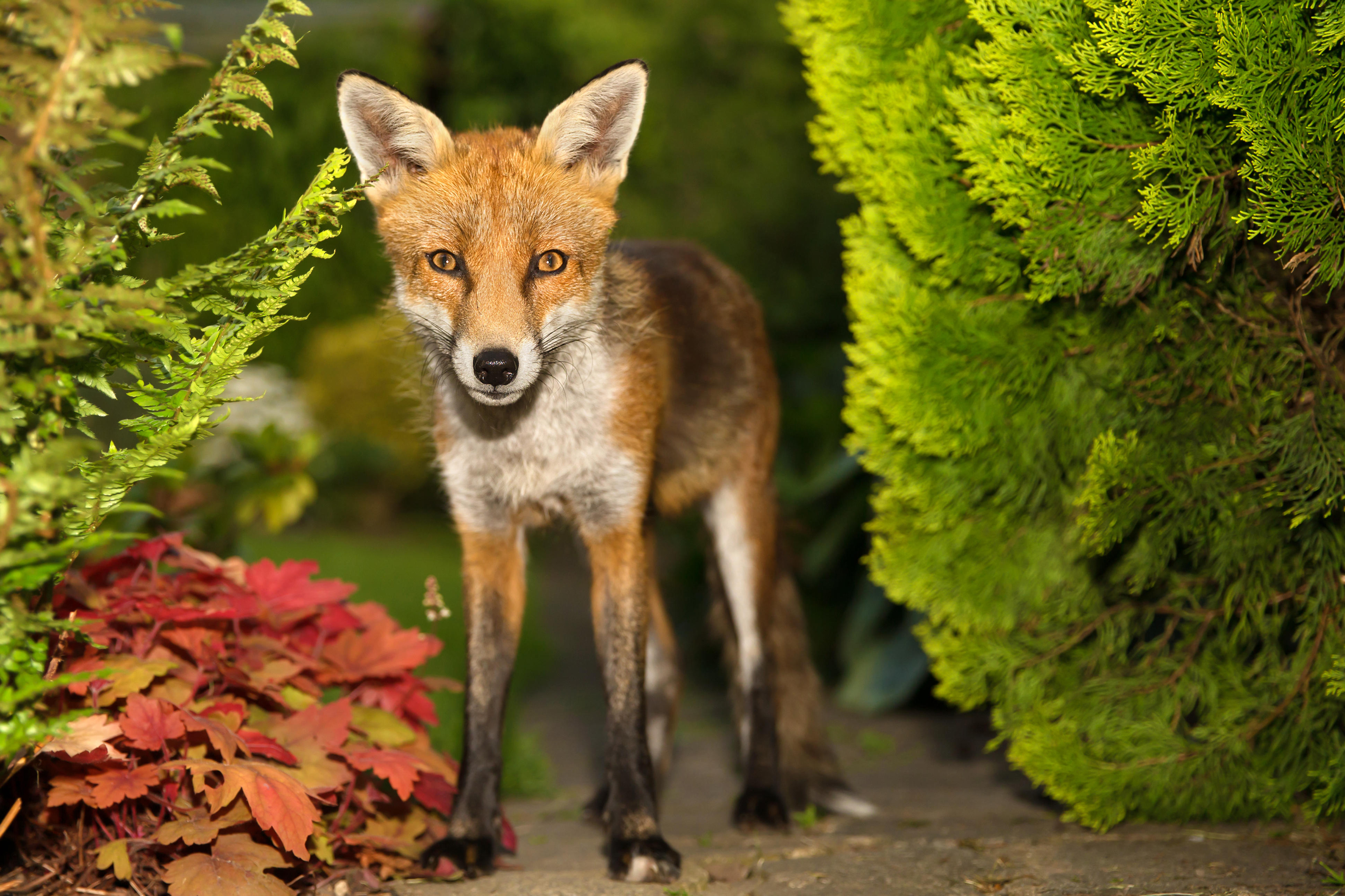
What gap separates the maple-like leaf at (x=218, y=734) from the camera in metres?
2.39


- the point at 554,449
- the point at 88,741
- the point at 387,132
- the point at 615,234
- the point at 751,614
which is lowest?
the point at 88,741

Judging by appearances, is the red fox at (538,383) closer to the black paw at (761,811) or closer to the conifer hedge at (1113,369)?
the black paw at (761,811)

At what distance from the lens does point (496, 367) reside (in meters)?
2.73

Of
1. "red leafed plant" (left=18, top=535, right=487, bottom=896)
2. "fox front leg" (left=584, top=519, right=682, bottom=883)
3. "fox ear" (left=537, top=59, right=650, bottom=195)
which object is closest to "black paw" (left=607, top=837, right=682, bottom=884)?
"fox front leg" (left=584, top=519, right=682, bottom=883)

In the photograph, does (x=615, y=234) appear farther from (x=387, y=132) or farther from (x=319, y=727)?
(x=319, y=727)

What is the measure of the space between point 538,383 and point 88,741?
143cm

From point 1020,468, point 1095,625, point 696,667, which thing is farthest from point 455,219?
point 696,667

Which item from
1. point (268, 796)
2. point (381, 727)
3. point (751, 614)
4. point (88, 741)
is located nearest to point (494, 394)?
point (381, 727)

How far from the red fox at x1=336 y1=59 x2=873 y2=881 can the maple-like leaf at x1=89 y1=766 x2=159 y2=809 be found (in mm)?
775

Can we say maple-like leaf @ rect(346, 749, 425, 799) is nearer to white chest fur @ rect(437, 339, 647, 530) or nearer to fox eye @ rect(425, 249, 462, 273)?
white chest fur @ rect(437, 339, 647, 530)

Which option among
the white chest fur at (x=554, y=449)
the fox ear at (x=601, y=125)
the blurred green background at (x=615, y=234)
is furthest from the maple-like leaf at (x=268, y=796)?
the blurred green background at (x=615, y=234)

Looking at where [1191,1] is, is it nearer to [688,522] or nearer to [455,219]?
[455,219]

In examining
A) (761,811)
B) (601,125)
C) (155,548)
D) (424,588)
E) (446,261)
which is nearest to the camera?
(155,548)

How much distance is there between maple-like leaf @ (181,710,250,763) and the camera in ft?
7.85
